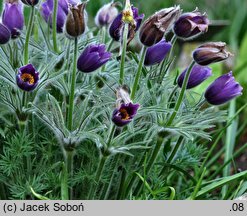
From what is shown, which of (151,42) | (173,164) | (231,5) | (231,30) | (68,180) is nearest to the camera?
(151,42)

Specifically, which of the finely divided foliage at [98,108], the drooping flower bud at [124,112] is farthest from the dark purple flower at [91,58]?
the drooping flower bud at [124,112]

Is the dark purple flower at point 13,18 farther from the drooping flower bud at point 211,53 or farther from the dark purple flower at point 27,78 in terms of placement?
the drooping flower bud at point 211,53

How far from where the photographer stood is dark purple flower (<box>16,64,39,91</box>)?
96cm

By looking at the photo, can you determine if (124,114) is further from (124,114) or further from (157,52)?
(157,52)

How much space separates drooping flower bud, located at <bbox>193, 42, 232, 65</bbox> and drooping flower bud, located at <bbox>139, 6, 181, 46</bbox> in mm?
69

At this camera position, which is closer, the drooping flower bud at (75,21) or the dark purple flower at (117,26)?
the drooping flower bud at (75,21)

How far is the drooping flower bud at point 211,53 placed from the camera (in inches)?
38.8

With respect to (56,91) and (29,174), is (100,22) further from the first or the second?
(29,174)

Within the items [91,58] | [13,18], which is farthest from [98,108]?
[13,18]

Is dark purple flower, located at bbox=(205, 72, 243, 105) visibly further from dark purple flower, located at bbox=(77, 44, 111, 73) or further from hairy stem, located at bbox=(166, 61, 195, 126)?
dark purple flower, located at bbox=(77, 44, 111, 73)

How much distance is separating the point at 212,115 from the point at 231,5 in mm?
2252

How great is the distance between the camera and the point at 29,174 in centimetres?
112

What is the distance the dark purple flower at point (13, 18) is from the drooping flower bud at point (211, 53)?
0.33m
